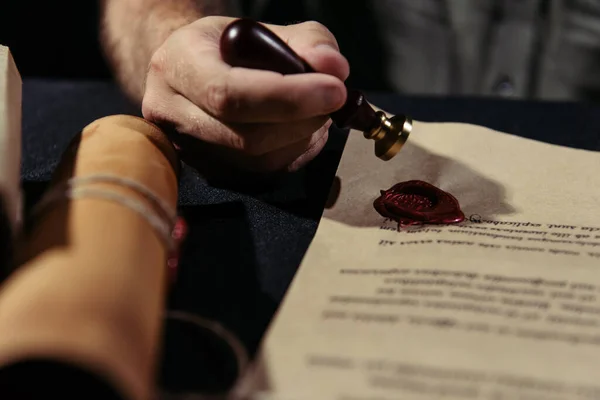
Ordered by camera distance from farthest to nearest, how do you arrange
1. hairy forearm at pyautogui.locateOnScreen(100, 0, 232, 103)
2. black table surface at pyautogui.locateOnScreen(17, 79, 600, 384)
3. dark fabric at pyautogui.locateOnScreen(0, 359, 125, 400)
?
1. hairy forearm at pyautogui.locateOnScreen(100, 0, 232, 103)
2. black table surface at pyautogui.locateOnScreen(17, 79, 600, 384)
3. dark fabric at pyautogui.locateOnScreen(0, 359, 125, 400)

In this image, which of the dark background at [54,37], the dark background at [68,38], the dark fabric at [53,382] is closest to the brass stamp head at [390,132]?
the dark fabric at [53,382]

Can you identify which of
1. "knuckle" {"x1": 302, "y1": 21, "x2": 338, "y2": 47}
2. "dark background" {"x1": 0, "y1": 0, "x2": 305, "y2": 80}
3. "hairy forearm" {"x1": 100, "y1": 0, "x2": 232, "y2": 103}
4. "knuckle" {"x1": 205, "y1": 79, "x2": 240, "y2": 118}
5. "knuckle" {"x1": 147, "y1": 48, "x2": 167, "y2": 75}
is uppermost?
"knuckle" {"x1": 302, "y1": 21, "x2": 338, "y2": 47}

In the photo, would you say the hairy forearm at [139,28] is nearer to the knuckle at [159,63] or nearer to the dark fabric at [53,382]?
the knuckle at [159,63]

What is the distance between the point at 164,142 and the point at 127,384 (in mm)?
238

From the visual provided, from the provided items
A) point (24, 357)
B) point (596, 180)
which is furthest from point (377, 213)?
point (24, 357)

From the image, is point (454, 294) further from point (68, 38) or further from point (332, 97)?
point (68, 38)

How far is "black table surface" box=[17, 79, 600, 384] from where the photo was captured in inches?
16.4

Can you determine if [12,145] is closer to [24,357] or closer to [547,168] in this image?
[24,357]

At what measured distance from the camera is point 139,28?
804 mm

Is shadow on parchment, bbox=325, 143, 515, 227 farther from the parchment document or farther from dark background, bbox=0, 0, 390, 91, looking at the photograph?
dark background, bbox=0, 0, 390, 91

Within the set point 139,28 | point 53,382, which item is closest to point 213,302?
point 53,382

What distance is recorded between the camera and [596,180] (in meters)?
0.55

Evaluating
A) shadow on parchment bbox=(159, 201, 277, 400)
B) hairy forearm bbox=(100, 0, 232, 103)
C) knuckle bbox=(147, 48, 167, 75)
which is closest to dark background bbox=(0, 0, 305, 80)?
hairy forearm bbox=(100, 0, 232, 103)

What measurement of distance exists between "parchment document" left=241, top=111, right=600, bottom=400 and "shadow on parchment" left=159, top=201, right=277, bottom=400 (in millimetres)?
22
